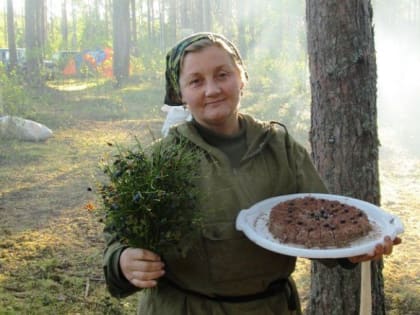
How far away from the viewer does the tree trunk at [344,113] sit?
3186 millimetres

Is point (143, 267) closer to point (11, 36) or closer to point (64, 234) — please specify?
point (64, 234)

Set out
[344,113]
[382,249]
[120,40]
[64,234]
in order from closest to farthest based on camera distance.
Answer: [382,249], [344,113], [64,234], [120,40]

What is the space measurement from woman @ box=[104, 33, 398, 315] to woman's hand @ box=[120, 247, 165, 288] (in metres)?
0.05

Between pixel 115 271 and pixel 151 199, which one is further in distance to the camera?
Answer: pixel 115 271

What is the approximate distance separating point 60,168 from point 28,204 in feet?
6.54

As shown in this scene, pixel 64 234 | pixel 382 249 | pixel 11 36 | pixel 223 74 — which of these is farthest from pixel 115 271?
pixel 11 36

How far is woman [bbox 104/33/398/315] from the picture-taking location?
1.86m

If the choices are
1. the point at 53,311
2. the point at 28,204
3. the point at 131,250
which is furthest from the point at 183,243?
the point at 28,204

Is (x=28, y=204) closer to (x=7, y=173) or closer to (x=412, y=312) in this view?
(x=7, y=173)

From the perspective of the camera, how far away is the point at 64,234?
19.4 feet

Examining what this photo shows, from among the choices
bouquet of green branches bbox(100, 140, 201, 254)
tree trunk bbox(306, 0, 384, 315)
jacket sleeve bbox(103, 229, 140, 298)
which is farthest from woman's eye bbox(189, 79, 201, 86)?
tree trunk bbox(306, 0, 384, 315)

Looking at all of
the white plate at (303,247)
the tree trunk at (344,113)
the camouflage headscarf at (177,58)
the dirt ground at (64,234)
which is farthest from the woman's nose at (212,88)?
the tree trunk at (344,113)

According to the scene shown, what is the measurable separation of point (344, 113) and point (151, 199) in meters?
2.05

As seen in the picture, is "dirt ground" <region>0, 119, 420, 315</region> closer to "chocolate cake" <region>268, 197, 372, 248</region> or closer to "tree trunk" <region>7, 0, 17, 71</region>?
"chocolate cake" <region>268, 197, 372, 248</region>
